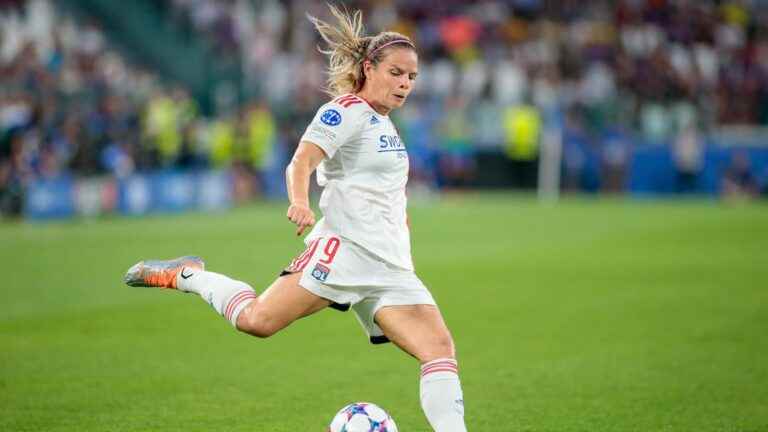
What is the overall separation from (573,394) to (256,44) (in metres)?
27.7

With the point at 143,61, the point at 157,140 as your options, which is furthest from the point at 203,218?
the point at 143,61

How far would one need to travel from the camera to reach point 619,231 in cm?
2133

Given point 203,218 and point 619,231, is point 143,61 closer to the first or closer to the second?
point 203,218

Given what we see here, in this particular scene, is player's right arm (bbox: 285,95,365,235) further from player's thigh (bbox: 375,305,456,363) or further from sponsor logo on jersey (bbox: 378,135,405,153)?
player's thigh (bbox: 375,305,456,363)

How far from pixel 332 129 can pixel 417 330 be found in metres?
1.13

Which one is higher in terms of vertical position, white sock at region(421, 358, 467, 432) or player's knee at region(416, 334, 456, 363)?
player's knee at region(416, 334, 456, 363)

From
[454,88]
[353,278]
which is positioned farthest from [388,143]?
[454,88]

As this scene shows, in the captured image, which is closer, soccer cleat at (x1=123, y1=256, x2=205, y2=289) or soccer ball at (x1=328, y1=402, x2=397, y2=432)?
soccer ball at (x1=328, y1=402, x2=397, y2=432)

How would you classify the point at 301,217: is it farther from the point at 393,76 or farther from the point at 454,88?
the point at 454,88

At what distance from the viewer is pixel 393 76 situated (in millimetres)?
5938

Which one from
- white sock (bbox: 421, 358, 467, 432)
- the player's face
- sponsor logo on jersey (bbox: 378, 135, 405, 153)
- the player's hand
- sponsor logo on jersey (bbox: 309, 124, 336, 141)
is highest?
the player's face

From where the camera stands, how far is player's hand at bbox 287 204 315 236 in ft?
17.6

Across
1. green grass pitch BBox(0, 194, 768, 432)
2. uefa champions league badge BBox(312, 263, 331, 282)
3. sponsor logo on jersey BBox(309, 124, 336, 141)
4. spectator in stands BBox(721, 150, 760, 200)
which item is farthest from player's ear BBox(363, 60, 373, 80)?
spectator in stands BBox(721, 150, 760, 200)

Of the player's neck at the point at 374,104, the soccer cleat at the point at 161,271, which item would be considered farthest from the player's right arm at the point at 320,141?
the soccer cleat at the point at 161,271
